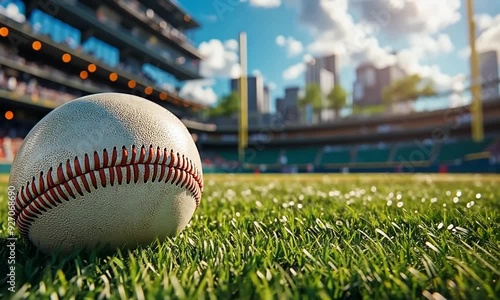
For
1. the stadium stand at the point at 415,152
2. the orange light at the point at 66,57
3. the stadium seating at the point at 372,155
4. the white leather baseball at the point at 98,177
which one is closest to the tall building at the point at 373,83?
the stadium seating at the point at 372,155

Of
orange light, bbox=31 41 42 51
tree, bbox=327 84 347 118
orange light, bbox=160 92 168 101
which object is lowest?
orange light, bbox=160 92 168 101

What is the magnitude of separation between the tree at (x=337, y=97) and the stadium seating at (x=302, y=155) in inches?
712

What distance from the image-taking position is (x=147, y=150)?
182 centimetres

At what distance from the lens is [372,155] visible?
31516mm

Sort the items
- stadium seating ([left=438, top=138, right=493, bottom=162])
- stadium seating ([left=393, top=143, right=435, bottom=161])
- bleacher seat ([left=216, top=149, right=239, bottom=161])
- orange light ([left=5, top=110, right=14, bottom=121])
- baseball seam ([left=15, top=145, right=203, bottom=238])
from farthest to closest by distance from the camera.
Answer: bleacher seat ([left=216, top=149, right=239, bottom=161]) → stadium seating ([left=393, top=143, right=435, bottom=161]) → stadium seating ([left=438, top=138, right=493, bottom=162]) → orange light ([left=5, top=110, right=14, bottom=121]) → baseball seam ([left=15, top=145, right=203, bottom=238])

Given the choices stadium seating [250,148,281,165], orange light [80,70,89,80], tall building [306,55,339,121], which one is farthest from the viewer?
tall building [306,55,339,121]

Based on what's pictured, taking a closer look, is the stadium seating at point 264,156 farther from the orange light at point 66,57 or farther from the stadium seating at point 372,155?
the orange light at point 66,57

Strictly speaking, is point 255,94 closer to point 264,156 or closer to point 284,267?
point 264,156

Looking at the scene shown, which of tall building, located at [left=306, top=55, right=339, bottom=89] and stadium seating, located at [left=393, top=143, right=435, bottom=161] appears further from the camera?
tall building, located at [left=306, top=55, right=339, bottom=89]

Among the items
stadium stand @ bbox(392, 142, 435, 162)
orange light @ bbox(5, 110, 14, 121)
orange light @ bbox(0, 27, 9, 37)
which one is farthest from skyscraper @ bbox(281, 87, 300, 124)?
orange light @ bbox(0, 27, 9, 37)

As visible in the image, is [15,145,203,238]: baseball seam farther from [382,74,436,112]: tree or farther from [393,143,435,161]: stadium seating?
[382,74,436,112]: tree

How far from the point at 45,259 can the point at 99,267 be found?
0.42 metres

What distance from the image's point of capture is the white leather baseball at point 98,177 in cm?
173

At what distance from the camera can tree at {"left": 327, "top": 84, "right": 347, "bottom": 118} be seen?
5284 centimetres
